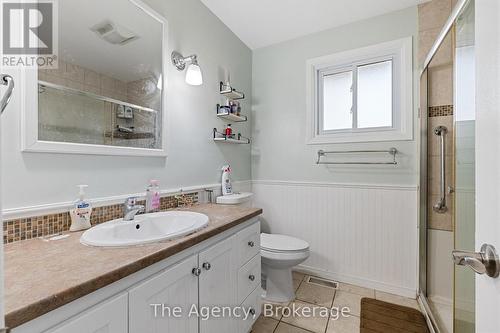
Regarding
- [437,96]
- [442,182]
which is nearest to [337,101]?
[437,96]

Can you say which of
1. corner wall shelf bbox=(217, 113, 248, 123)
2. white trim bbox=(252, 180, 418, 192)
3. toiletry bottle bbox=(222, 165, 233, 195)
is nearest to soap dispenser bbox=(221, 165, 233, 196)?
toiletry bottle bbox=(222, 165, 233, 195)

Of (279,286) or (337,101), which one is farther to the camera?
(337,101)

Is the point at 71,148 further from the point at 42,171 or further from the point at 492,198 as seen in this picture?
the point at 492,198

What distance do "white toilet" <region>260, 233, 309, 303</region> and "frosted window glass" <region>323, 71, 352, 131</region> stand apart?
46.1 inches

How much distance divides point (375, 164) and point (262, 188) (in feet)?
3.61

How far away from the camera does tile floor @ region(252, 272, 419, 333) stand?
1520 mm

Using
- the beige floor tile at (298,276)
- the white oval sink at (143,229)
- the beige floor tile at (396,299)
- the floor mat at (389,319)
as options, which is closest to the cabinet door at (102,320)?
the white oval sink at (143,229)

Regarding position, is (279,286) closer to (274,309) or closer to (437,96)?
(274,309)

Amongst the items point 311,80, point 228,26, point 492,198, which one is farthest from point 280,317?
point 228,26

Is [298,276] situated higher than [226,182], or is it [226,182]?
[226,182]

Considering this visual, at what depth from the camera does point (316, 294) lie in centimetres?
190

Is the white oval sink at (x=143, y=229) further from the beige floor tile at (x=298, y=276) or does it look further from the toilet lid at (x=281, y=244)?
the beige floor tile at (x=298, y=276)

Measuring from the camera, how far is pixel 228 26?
2150 mm

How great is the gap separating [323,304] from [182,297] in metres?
1.33
